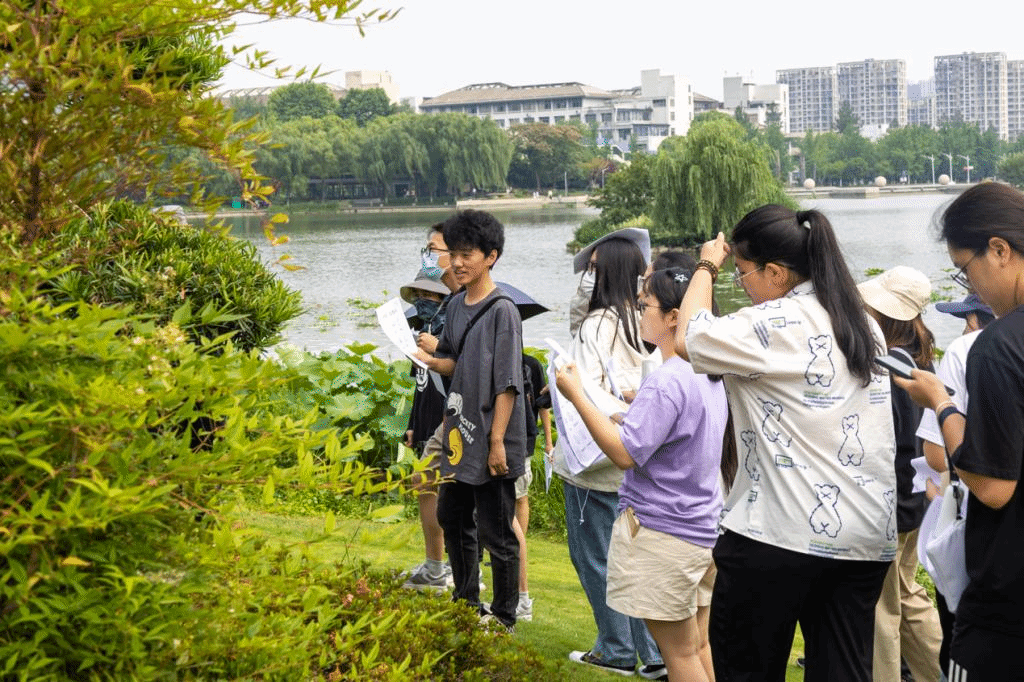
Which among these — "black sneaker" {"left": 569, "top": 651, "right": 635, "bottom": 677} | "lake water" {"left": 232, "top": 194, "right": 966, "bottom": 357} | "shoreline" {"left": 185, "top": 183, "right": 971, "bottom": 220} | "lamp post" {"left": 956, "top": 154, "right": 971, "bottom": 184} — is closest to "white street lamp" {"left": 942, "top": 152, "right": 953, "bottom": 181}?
"lamp post" {"left": 956, "top": 154, "right": 971, "bottom": 184}

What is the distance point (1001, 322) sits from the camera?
2318 millimetres

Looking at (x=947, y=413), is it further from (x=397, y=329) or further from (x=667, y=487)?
(x=397, y=329)

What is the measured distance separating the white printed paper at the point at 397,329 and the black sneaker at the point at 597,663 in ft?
3.91

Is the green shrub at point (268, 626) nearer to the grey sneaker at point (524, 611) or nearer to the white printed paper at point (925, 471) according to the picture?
the white printed paper at point (925, 471)

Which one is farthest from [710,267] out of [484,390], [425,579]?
[425,579]

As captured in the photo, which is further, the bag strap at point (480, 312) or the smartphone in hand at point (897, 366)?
the bag strap at point (480, 312)

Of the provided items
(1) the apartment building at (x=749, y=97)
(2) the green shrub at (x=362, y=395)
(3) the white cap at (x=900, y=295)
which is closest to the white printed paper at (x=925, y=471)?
(3) the white cap at (x=900, y=295)

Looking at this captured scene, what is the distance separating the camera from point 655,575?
3.47 meters

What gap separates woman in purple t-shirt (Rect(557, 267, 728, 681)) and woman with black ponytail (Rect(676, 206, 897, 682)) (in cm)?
39

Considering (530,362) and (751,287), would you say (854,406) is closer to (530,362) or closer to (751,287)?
(751,287)

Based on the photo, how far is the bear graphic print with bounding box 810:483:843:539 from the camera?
2.85 metres

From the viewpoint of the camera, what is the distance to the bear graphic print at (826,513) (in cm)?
285

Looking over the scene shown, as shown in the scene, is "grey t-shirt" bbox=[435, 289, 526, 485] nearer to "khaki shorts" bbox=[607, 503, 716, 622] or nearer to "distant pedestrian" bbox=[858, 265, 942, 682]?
"khaki shorts" bbox=[607, 503, 716, 622]

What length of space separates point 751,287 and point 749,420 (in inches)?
13.5
